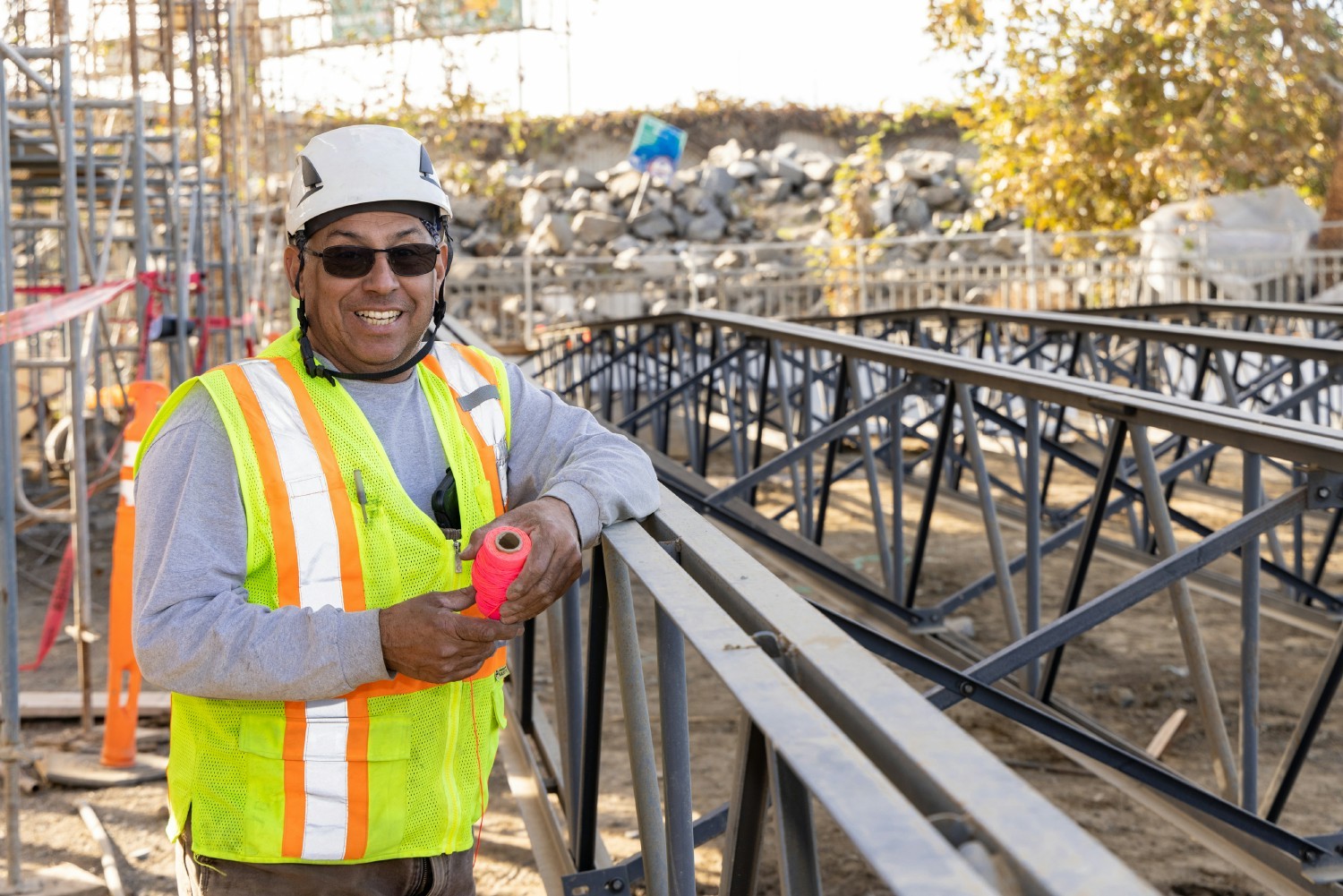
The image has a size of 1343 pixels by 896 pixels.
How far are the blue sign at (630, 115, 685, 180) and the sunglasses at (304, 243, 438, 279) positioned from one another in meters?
20.5

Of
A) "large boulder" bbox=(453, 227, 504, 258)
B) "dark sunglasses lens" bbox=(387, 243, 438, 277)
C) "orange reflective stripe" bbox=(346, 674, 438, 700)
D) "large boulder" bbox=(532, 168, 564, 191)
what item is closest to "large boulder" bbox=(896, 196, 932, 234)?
"large boulder" bbox=(532, 168, 564, 191)

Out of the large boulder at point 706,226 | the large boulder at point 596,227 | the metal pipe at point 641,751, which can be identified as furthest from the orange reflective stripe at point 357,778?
the large boulder at point 706,226

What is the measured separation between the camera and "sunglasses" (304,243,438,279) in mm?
1949

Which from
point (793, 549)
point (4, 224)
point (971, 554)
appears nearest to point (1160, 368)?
point (971, 554)

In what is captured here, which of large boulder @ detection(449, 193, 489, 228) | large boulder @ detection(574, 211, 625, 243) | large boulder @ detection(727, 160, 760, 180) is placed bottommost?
large boulder @ detection(574, 211, 625, 243)

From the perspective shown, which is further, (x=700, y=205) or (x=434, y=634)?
(x=700, y=205)

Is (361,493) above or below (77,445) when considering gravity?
above

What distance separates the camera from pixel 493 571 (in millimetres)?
1734

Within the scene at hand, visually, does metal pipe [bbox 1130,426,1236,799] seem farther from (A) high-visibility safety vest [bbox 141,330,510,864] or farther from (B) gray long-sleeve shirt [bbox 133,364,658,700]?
(B) gray long-sleeve shirt [bbox 133,364,658,700]

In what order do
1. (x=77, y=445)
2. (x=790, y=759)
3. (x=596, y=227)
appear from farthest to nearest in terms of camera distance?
(x=596, y=227) < (x=77, y=445) < (x=790, y=759)

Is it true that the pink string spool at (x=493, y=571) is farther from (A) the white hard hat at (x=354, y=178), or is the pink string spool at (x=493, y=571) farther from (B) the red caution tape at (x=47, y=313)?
(B) the red caution tape at (x=47, y=313)

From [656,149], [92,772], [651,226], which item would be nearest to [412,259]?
[92,772]

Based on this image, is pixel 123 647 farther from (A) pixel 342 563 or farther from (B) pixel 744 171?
(B) pixel 744 171

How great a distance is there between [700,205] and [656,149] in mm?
4591
